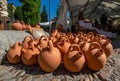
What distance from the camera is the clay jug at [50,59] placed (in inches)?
135

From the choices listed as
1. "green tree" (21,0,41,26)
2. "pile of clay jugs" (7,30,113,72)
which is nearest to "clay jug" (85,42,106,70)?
"pile of clay jugs" (7,30,113,72)

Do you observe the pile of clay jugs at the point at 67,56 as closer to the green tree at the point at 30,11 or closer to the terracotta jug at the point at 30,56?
the terracotta jug at the point at 30,56

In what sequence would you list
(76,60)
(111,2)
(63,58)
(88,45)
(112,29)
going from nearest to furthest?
(76,60) < (63,58) < (88,45) < (112,29) < (111,2)

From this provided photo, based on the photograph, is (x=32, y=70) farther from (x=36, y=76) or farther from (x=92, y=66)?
(x=92, y=66)

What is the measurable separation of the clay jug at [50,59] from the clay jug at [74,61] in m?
0.14

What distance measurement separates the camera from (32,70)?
3.68m

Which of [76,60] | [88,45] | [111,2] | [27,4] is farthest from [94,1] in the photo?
[27,4]

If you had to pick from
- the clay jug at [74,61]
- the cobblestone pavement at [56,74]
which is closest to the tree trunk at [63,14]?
the cobblestone pavement at [56,74]

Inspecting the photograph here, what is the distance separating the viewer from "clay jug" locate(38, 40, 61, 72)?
3.43 metres

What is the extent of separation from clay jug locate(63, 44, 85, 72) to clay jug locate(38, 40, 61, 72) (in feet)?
0.45

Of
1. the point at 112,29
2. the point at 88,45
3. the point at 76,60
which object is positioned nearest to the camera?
the point at 76,60

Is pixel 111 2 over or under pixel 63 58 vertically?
over

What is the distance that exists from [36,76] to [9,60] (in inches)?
37.7

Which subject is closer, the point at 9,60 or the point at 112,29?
the point at 9,60
